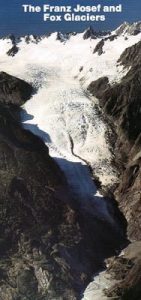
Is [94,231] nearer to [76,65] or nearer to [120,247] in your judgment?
[120,247]

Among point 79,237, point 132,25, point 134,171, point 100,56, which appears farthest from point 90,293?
point 132,25

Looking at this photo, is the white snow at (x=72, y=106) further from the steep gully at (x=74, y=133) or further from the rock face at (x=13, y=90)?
the rock face at (x=13, y=90)

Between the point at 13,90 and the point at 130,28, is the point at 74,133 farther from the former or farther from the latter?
the point at 130,28

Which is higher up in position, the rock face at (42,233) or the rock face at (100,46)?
the rock face at (100,46)

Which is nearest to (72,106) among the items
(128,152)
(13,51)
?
(128,152)

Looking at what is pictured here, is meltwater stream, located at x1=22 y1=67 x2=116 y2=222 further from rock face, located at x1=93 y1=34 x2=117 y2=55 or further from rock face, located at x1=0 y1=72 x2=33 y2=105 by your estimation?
rock face, located at x1=93 y1=34 x2=117 y2=55

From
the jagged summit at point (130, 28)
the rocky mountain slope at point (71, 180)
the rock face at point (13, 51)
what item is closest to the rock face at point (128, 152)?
the rocky mountain slope at point (71, 180)

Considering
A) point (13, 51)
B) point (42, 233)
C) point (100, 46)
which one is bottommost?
point (13, 51)

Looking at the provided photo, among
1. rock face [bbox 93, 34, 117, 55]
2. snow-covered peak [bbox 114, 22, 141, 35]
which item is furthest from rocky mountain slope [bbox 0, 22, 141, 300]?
snow-covered peak [bbox 114, 22, 141, 35]
